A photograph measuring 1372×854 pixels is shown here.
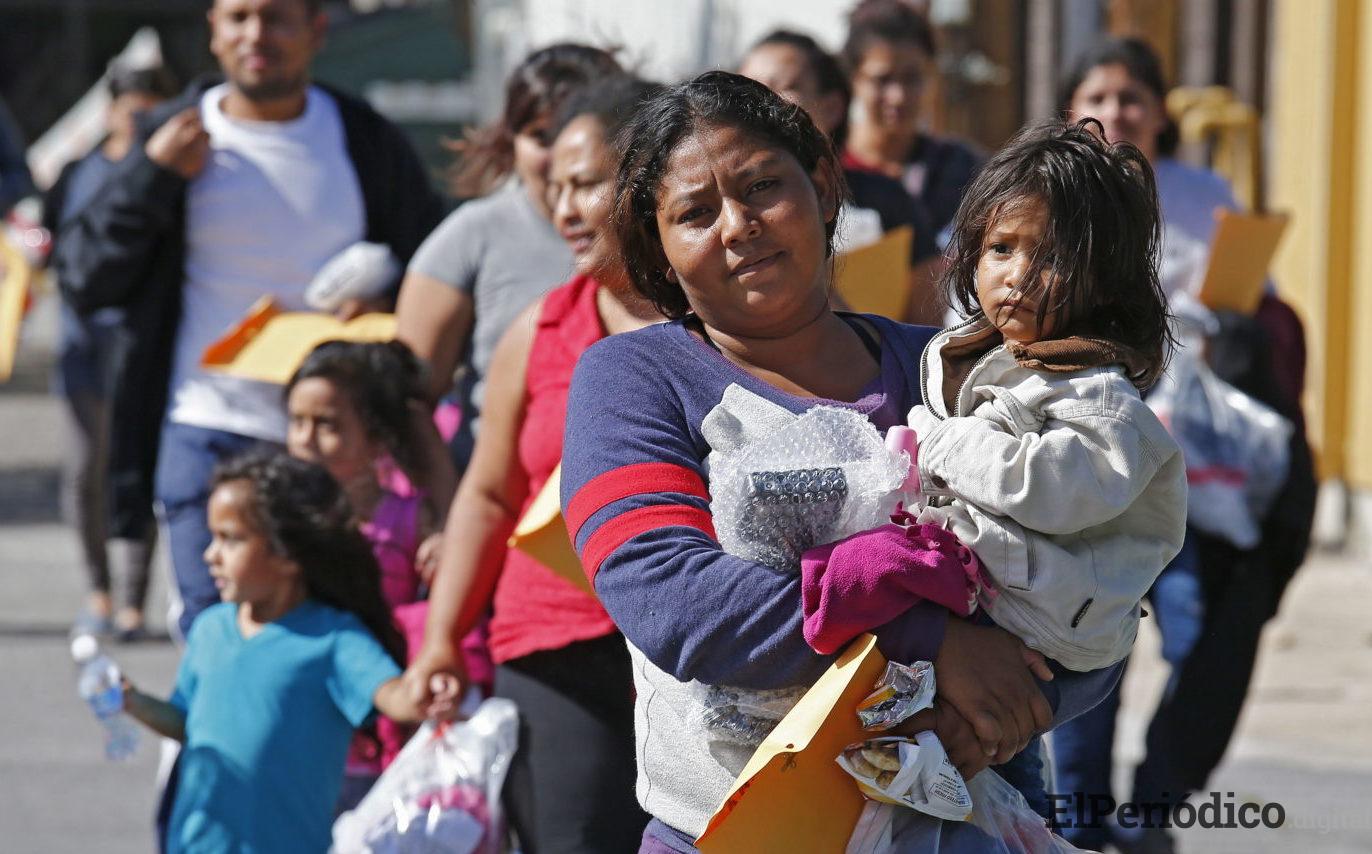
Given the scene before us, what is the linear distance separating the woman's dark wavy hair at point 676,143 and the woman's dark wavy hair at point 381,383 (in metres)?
1.67

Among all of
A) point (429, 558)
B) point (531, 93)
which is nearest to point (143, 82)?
point (531, 93)

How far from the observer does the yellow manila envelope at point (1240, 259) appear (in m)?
5.02

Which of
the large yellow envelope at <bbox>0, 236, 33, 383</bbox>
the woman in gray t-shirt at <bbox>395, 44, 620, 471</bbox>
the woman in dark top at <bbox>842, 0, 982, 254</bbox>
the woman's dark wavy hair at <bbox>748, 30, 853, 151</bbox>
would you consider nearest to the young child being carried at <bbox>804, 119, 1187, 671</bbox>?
the woman in gray t-shirt at <bbox>395, 44, 620, 471</bbox>

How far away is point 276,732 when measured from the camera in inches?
161

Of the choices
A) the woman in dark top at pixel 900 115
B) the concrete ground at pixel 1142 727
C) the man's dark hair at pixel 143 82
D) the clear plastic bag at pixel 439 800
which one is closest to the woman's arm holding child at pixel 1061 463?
the clear plastic bag at pixel 439 800

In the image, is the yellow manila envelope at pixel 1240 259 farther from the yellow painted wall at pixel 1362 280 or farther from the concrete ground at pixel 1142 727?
the yellow painted wall at pixel 1362 280

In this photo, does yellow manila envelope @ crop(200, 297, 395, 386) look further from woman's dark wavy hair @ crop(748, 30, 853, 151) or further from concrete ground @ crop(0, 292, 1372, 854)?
concrete ground @ crop(0, 292, 1372, 854)

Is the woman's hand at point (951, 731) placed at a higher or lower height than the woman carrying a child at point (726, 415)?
lower

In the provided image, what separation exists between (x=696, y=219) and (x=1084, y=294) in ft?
1.71

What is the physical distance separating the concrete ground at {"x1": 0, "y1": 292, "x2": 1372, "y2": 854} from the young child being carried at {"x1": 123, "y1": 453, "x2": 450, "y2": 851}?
69.0 inches

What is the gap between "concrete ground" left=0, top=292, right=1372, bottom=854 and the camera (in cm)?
585

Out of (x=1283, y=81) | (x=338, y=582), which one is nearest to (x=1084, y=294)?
(x=338, y=582)

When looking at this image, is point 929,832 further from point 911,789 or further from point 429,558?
point 429,558

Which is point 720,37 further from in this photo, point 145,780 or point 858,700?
point 858,700
